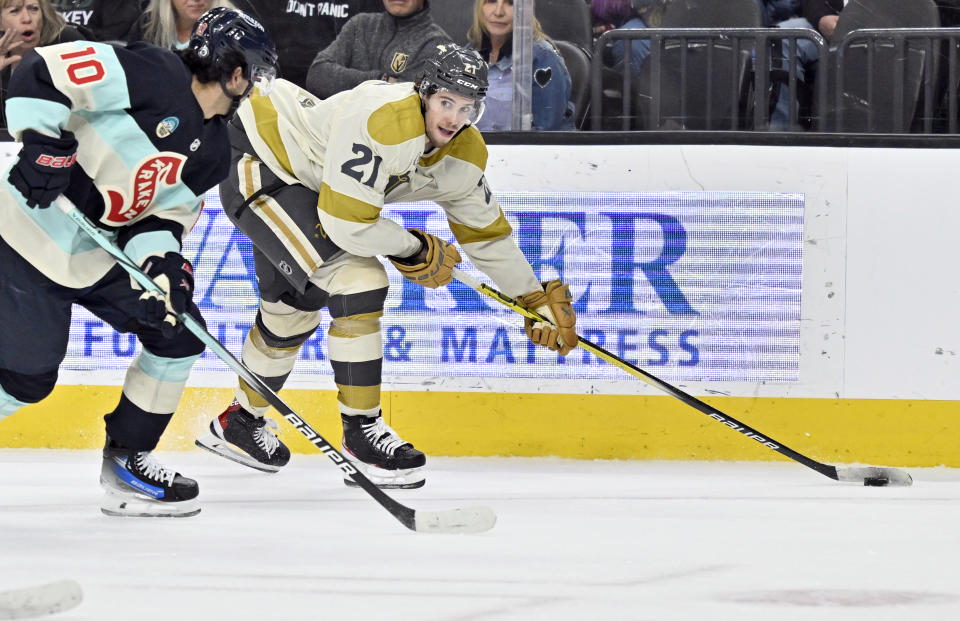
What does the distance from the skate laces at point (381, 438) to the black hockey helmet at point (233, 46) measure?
887 millimetres

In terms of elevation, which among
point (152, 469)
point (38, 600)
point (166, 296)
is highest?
point (166, 296)

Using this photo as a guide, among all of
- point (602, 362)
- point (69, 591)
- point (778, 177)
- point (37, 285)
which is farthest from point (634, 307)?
point (69, 591)

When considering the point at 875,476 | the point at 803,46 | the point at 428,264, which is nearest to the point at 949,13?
the point at 803,46

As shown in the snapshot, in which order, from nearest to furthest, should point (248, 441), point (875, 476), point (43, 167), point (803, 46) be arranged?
point (43, 167), point (875, 476), point (248, 441), point (803, 46)

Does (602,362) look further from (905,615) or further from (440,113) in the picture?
(905,615)

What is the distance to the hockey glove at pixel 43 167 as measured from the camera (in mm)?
2221

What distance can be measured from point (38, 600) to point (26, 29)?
2578mm

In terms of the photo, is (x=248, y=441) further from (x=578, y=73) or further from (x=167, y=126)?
(x=578, y=73)

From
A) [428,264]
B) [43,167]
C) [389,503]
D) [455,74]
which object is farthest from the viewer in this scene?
[428,264]

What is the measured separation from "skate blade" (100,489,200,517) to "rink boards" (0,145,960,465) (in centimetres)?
102

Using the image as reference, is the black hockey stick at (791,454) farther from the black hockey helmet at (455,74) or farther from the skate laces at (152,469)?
the skate laces at (152,469)

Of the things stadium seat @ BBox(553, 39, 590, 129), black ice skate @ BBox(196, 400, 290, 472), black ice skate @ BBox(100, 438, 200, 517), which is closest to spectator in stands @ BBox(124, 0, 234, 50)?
stadium seat @ BBox(553, 39, 590, 129)

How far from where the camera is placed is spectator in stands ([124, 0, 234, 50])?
369cm

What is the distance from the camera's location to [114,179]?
242cm
